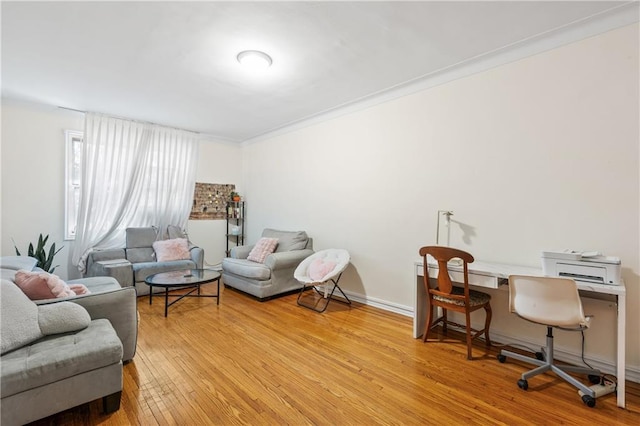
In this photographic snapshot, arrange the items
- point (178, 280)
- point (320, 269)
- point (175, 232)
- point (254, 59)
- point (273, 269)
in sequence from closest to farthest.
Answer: point (254, 59), point (178, 280), point (320, 269), point (273, 269), point (175, 232)

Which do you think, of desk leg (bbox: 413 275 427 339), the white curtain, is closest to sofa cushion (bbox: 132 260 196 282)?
the white curtain

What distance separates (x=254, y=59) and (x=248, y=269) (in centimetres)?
255

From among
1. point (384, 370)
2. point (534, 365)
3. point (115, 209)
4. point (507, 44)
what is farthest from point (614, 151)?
point (115, 209)

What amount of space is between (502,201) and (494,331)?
1239 mm

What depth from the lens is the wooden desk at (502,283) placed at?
1872 millimetres

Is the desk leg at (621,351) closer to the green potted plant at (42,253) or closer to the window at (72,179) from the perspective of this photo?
the green potted plant at (42,253)

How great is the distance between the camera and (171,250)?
14.9 feet

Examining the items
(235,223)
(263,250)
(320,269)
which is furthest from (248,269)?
(235,223)

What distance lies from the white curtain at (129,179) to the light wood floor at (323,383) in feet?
7.14

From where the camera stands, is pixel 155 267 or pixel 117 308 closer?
pixel 117 308

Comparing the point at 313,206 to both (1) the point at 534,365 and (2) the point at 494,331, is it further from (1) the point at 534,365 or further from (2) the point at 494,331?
(1) the point at 534,365

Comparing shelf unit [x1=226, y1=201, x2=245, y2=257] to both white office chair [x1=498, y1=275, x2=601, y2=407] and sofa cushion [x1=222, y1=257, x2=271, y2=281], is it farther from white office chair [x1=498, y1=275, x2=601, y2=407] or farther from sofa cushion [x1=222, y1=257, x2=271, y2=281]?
white office chair [x1=498, y1=275, x2=601, y2=407]

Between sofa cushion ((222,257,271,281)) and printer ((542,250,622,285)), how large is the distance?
9.74 ft

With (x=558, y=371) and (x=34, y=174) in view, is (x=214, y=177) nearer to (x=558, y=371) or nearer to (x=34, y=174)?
(x=34, y=174)
